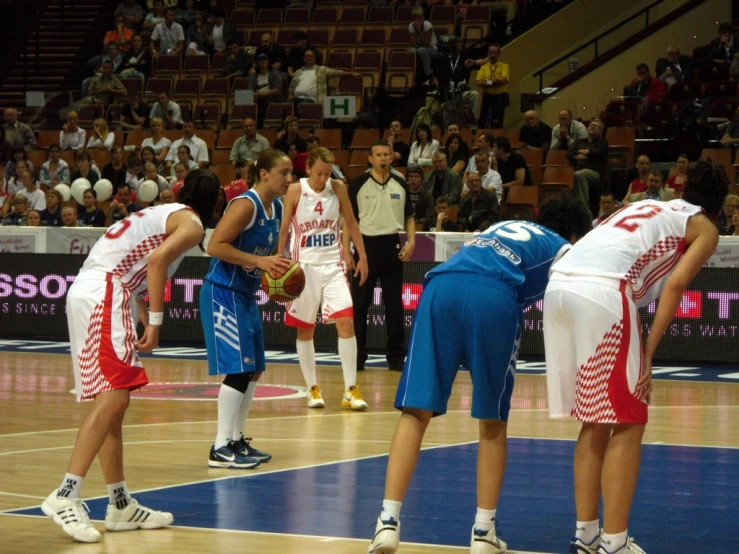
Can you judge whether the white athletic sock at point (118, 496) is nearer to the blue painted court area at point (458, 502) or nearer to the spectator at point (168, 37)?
the blue painted court area at point (458, 502)

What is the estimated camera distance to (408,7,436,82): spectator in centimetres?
2189

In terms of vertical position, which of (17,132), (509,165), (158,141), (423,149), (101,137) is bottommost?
(509,165)

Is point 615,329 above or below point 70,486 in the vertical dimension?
above

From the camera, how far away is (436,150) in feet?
59.5

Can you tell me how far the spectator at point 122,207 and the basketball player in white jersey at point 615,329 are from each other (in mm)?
12405

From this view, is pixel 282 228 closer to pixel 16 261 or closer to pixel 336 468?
pixel 336 468

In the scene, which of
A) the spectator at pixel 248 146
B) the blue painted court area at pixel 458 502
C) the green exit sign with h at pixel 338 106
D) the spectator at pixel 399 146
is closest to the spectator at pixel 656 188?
the spectator at pixel 399 146

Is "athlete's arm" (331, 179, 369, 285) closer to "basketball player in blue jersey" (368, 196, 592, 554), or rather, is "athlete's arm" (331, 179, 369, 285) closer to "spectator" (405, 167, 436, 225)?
"spectator" (405, 167, 436, 225)

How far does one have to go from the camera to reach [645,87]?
65.7 ft

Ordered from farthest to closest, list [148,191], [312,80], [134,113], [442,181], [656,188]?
[134,113]
[312,80]
[148,191]
[442,181]
[656,188]

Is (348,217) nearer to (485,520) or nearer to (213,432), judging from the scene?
(213,432)

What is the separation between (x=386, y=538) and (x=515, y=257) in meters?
1.29

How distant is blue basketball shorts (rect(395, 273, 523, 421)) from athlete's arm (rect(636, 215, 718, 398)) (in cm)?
58

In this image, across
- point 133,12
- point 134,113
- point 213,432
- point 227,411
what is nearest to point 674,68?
point 134,113
